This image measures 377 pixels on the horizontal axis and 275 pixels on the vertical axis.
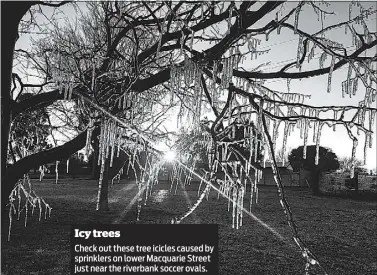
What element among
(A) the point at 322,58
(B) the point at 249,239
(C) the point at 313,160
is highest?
(A) the point at 322,58

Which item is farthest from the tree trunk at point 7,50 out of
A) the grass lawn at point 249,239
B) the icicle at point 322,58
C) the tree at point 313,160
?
the tree at point 313,160

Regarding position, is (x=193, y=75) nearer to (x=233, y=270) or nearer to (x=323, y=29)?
(x=323, y=29)

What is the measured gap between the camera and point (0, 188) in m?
3.31

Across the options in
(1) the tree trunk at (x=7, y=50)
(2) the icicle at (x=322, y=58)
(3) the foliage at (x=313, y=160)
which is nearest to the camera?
(2) the icicle at (x=322, y=58)

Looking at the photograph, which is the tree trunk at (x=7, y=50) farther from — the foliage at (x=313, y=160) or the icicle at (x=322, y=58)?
the foliage at (x=313, y=160)

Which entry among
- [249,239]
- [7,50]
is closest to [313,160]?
[249,239]

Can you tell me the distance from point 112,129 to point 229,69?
1277 millimetres

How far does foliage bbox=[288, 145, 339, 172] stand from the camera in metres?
33.4

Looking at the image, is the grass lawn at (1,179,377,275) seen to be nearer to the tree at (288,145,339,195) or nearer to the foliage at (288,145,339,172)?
the tree at (288,145,339,195)

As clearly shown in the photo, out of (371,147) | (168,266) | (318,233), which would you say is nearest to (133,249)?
(168,266)

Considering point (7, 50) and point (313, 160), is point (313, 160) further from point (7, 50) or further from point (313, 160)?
point (7, 50)

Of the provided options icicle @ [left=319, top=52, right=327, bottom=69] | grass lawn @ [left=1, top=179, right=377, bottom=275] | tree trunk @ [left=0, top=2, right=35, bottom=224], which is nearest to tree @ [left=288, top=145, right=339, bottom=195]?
grass lawn @ [left=1, top=179, right=377, bottom=275]

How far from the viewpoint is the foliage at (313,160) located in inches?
1314

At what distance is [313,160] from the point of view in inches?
1297
